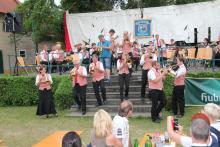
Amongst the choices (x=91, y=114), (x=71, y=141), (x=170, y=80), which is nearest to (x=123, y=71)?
(x=170, y=80)

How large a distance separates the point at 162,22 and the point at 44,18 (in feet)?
25.3

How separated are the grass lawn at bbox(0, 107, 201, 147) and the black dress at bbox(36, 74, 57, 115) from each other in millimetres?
285

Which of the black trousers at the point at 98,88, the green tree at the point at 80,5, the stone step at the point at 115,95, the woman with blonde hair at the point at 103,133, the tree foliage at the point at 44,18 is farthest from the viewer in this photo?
the green tree at the point at 80,5

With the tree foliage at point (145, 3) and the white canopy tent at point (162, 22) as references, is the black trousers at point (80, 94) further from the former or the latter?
the tree foliage at point (145, 3)

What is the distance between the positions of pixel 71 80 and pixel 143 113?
9.71 feet

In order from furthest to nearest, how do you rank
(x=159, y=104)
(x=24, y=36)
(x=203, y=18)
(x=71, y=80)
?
(x=24, y=36) < (x=203, y=18) < (x=71, y=80) < (x=159, y=104)

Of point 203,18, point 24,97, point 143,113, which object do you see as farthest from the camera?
point 203,18

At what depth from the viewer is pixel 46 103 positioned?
13.2m

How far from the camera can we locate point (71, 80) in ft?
46.5

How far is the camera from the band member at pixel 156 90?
11664 mm

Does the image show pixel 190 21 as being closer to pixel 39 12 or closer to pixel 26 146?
pixel 39 12

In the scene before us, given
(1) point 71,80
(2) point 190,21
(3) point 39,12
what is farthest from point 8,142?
(3) point 39,12

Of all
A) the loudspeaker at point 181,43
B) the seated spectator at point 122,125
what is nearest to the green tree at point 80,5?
the loudspeaker at point 181,43

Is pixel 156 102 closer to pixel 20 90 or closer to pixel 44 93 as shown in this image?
pixel 44 93
